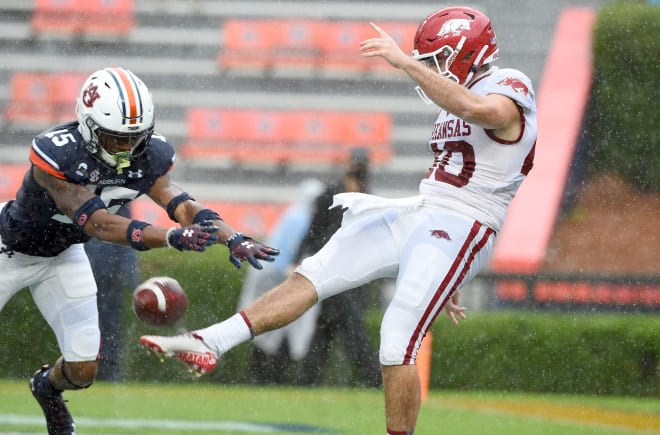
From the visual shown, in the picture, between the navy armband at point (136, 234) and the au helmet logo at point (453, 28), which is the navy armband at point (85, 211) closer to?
the navy armband at point (136, 234)

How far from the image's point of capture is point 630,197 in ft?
36.4

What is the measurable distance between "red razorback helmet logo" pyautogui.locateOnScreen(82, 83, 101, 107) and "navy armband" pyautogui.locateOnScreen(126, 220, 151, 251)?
0.53 meters

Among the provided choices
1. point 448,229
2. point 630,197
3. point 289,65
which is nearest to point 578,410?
point 448,229

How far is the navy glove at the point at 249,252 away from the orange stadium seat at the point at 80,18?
10.1 m

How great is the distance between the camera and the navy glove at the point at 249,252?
411cm

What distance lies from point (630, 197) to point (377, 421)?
17.1 feet

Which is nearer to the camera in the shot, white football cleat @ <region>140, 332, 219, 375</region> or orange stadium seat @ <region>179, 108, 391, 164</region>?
white football cleat @ <region>140, 332, 219, 375</region>

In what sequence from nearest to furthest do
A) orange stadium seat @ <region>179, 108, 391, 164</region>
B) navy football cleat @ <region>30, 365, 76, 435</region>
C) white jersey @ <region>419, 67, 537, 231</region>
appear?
white jersey @ <region>419, 67, 537, 231</region> → navy football cleat @ <region>30, 365, 76, 435</region> → orange stadium seat @ <region>179, 108, 391, 164</region>

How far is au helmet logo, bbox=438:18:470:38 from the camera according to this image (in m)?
4.35

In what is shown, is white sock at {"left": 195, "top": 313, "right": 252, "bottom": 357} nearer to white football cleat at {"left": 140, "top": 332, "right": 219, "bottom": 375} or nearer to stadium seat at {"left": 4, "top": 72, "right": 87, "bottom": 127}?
white football cleat at {"left": 140, "top": 332, "right": 219, "bottom": 375}

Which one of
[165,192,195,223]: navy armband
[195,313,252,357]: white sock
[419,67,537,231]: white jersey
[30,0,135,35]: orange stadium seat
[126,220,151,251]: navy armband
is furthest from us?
[30,0,135,35]: orange stadium seat

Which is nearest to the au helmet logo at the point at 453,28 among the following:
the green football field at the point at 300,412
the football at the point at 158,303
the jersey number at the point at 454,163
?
the jersey number at the point at 454,163

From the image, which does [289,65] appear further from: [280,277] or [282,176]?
[280,277]

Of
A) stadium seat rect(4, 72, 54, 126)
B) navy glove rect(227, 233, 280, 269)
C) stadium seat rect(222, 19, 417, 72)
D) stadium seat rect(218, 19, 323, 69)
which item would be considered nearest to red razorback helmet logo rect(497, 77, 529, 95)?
navy glove rect(227, 233, 280, 269)
